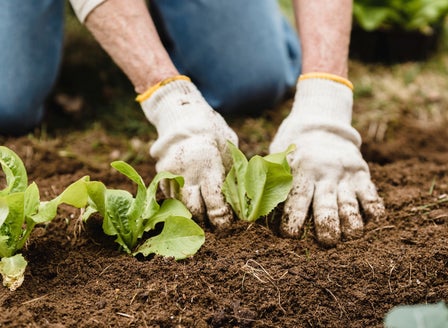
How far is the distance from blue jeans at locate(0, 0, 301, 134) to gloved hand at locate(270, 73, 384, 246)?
824 mm

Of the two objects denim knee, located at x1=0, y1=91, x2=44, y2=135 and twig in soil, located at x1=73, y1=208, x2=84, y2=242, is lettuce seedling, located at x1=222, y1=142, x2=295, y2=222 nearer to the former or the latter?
twig in soil, located at x1=73, y1=208, x2=84, y2=242

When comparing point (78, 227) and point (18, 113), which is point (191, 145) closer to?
point (78, 227)

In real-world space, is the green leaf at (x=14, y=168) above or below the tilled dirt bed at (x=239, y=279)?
above

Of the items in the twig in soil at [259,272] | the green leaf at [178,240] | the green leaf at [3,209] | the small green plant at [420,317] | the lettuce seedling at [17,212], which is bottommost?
the twig in soil at [259,272]

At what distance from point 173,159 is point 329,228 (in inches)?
21.7

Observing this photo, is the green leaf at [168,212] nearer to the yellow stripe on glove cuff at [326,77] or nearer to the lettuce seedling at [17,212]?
the lettuce seedling at [17,212]

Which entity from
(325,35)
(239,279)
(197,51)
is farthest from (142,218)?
(197,51)

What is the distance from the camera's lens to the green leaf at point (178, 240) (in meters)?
1.51

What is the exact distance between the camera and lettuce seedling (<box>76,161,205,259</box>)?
1525 millimetres

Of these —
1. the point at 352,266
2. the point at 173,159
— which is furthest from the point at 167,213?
the point at 352,266

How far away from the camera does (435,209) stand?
6.05ft

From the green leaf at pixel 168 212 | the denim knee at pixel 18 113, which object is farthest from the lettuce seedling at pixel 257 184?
the denim knee at pixel 18 113

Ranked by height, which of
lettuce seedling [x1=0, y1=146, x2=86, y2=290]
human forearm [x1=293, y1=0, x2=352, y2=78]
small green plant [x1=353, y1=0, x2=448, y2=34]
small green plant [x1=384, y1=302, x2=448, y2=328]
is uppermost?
human forearm [x1=293, y1=0, x2=352, y2=78]

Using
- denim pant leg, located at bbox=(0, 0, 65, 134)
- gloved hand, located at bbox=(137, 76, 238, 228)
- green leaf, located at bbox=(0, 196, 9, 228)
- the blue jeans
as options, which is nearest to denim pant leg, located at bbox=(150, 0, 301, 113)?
the blue jeans
